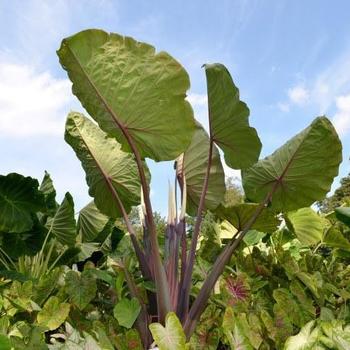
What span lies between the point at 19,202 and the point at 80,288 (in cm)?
128

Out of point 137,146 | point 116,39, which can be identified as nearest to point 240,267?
point 137,146

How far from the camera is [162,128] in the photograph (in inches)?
67.5

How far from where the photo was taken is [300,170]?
2062 mm

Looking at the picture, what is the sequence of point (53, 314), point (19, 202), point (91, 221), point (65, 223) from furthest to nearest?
1. point (91, 221)
2. point (65, 223)
3. point (19, 202)
4. point (53, 314)

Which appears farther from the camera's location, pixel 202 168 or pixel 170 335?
pixel 202 168

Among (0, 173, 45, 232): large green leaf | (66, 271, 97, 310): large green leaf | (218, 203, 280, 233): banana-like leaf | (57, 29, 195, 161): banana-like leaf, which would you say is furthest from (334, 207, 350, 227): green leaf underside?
(0, 173, 45, 232): large green leaf

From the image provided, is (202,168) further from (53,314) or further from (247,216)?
(53,314)

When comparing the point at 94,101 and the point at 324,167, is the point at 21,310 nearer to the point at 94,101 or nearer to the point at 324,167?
the point at 94,101

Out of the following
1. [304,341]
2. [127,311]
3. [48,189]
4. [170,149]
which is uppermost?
[48,189]

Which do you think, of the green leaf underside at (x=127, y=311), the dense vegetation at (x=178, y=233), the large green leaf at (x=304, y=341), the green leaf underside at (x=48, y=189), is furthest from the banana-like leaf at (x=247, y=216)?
the green leaf underside at (x=48, y=189)

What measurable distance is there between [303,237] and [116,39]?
5.27 feet

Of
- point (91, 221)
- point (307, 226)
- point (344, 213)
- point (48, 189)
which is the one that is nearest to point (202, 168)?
point (344, 213)

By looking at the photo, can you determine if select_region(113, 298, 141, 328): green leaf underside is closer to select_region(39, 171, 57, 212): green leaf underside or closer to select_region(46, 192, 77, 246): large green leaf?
select_region(46, 192, 77, 246): large green leaf

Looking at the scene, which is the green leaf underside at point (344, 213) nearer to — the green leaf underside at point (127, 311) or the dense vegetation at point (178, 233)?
the dense vegetation at point (178, 233)
